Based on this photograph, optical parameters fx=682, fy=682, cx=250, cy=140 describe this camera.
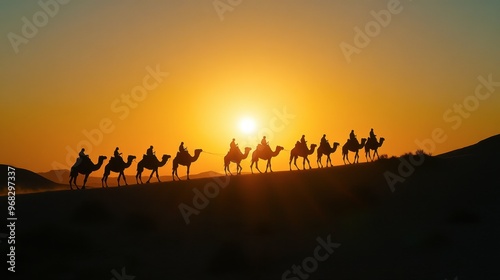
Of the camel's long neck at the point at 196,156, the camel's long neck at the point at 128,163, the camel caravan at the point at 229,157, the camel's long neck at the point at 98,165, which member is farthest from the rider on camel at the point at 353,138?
the camel's long neck at the point at 98,165

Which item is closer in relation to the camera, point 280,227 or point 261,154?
point 280,227

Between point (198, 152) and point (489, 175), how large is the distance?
1681 centimetres

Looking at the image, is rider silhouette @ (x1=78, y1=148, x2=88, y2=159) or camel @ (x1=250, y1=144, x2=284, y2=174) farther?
camel @ (x1=250, y1=144, x2=284, y2=174)

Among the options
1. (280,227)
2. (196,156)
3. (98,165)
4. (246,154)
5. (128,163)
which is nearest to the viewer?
(280,227)

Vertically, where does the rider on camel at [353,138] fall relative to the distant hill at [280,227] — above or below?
above

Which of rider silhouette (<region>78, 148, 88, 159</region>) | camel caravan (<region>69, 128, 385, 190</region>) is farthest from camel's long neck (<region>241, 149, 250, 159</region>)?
rider silhouette (<region>78, 148, 88, 159</region>)

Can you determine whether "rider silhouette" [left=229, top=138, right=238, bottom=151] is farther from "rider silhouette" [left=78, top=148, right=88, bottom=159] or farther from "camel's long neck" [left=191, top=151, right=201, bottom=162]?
"rider silhouette" [left=78, top=148, right=88, bottom=159]

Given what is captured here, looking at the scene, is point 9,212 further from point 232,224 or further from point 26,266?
point 232,224

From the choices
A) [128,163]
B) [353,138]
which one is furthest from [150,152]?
[353,138]

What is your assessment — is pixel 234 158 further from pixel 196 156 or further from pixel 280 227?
pixel 280 227

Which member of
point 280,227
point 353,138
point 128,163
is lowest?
point 280,227

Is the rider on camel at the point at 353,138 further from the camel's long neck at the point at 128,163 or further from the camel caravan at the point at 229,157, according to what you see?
the camel's long neck at the point at 128,163

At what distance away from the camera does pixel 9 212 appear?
31.0 meters

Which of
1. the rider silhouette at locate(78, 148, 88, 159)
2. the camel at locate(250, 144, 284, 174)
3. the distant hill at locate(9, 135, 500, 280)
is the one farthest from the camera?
the camel at locate(250, 144, 284, 174)
